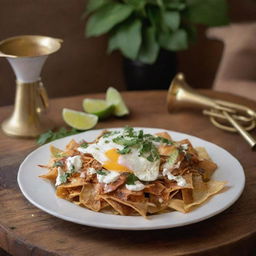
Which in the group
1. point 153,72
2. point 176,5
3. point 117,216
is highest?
point 176,5

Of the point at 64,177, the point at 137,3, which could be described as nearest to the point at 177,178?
the point at 64,177

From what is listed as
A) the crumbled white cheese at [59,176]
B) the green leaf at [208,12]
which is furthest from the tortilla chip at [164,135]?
the green leaf at [208,12]

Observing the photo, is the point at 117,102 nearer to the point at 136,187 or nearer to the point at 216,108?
the point at 216,108

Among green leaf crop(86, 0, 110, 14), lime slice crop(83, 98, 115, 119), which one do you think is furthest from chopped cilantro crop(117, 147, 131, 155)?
green leaf crop(86, 0, 110, 14)

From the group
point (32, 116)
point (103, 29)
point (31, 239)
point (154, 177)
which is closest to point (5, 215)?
point (31, 239)

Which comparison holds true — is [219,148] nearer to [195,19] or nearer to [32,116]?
[32,116]
